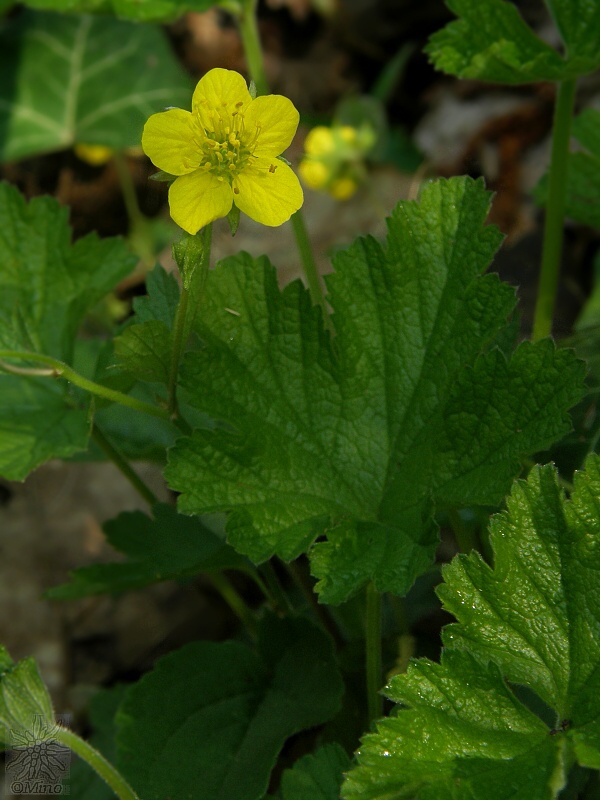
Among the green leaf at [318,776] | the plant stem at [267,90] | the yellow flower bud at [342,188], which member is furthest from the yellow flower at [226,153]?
the yellow flower bud at [342,188]

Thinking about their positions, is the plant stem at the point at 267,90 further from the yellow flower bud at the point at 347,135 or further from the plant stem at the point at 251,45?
the yellow flower bud at the point at 347,135

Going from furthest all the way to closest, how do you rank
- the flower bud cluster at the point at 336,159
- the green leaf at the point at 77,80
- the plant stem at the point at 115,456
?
the green leaf at the point at 77,80 → the flower bud cluster at the point at 336,159 → the plant stem at the point at 115,456

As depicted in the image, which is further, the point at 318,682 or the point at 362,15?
the point at 362,15

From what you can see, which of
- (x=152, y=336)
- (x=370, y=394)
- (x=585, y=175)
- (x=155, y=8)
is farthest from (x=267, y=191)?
(x=155, y=8)

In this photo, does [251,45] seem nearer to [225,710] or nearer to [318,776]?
[225,710]

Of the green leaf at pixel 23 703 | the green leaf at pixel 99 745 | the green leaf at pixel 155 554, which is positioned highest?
the green leaf at pixel 155 554

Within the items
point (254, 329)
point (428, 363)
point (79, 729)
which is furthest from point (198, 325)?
point (79, 729)

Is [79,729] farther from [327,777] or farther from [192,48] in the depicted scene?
[192,48]
